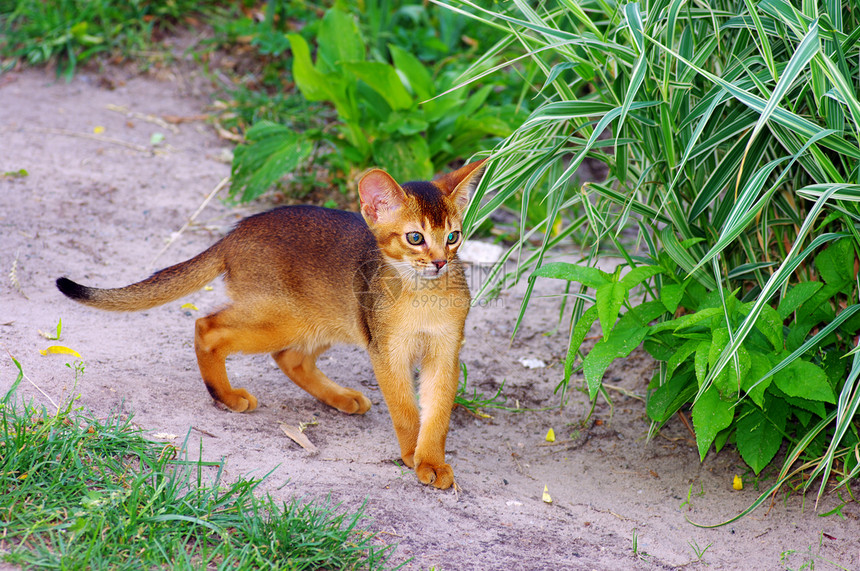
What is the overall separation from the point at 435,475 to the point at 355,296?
837 millimetres

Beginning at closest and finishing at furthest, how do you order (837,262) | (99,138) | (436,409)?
(837,262), (436,409), (99,138)

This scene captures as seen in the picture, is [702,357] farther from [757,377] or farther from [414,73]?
[414,73]

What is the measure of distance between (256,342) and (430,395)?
2.62 ft

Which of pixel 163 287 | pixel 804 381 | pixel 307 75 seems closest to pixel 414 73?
pixel 307 75

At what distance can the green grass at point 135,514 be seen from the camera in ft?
7.12

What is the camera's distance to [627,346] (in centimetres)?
288

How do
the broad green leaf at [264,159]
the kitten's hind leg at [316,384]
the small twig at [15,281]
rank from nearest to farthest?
the kitten's hind leg at [316,384] < the small twig at [15,281] < the broad green leaf at [264,159]

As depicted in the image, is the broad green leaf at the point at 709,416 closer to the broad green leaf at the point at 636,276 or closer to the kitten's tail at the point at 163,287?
the broad green leaf at the point at 636,276

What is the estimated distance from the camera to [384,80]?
4992mm

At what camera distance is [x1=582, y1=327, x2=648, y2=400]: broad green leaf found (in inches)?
111

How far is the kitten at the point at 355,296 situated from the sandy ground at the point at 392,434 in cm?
18

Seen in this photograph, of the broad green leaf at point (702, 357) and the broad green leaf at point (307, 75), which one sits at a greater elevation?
the broad green leaf at point (307, 75)

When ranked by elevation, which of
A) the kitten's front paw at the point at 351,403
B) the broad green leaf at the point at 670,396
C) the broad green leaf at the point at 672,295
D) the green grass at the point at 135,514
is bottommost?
the kitten's front paw at the point at 351,403

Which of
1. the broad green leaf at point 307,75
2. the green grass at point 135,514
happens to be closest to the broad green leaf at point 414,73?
the broad green leaf at point 307,75
